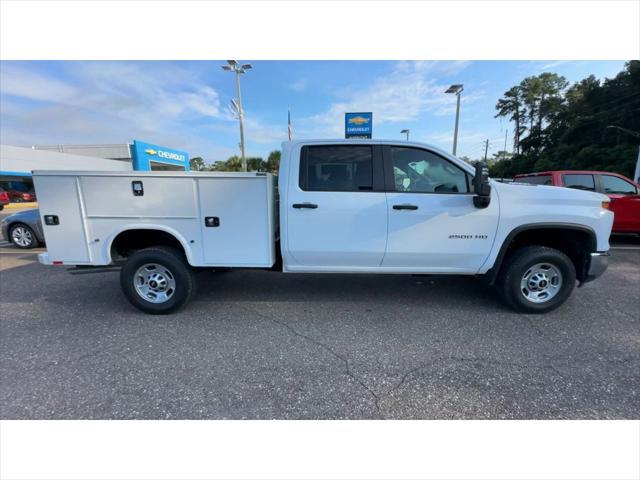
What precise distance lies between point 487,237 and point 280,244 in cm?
242

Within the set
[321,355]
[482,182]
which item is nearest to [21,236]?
[321,355]

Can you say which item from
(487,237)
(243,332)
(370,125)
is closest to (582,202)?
(487,237)

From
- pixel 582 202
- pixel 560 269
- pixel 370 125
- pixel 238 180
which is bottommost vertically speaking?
pixel 560 269

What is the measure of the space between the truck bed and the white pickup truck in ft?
0.04

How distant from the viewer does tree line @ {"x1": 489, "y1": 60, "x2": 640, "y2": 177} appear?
27.2 metres

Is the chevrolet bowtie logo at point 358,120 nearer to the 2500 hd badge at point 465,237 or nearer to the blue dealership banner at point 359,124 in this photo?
the blue dealership banner at point 359,124

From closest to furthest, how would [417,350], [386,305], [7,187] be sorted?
[417,350], [386,305], [7,187]

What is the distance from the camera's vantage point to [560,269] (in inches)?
135

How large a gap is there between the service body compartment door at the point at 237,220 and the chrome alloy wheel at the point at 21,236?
6917mm

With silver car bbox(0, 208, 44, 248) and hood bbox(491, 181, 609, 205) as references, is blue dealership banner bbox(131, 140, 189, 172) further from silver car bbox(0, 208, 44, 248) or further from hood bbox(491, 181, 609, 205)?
hood bbox(491, 181, 609, 205)

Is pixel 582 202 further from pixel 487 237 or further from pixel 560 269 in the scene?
pixel 487 237

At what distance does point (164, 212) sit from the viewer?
328 cm

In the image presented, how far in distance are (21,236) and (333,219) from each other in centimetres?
844

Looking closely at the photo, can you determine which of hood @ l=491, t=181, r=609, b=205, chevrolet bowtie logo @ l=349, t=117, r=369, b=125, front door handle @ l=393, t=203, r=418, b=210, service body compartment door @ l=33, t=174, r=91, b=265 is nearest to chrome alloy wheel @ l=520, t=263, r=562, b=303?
hood @ l=491, t=181, r=609, b=205
